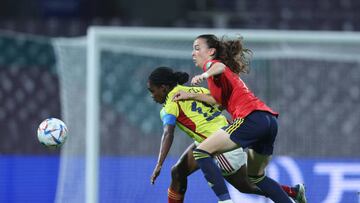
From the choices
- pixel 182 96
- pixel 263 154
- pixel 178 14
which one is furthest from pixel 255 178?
pixel 178 14

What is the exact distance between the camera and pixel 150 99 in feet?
28.6

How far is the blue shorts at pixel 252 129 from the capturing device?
254 inches

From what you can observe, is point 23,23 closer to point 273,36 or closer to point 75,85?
point 75,85

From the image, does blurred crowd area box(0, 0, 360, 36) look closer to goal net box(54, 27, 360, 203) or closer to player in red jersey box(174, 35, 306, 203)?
goal net box(54, 27, 360, 203)

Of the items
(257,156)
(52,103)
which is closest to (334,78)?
(257,156)

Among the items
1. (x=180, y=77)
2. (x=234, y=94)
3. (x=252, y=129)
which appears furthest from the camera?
(x=180, y=77)

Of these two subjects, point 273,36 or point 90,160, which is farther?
point 273,36

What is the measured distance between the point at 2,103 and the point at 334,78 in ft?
13.8

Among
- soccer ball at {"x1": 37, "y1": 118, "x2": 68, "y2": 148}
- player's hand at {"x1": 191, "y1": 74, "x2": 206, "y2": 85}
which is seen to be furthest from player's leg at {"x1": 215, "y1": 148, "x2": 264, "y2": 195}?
soccer ball at {"x1": 37, "y1": 118, "x2": 68, "y2": 148}

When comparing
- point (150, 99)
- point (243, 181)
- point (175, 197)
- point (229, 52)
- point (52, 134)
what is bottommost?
point (175, 197)

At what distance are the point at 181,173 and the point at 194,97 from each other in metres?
0.75

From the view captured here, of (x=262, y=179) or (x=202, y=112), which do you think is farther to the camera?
(x=202, y=112)

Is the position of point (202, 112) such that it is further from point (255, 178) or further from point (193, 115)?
point (255, 178)

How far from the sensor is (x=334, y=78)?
29.5ft
